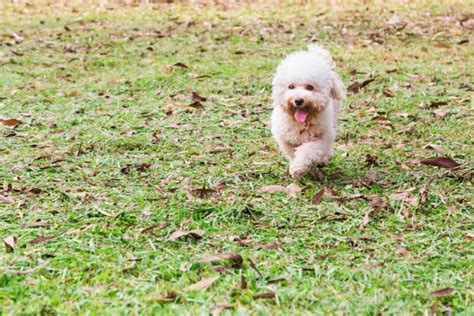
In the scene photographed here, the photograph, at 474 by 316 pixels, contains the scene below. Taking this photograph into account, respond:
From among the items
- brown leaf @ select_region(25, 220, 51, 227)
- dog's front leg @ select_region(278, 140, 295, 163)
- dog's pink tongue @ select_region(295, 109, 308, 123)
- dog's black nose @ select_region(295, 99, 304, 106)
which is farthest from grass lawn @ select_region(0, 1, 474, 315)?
dog's black nose @ select_region(295, 99, 304, 106)

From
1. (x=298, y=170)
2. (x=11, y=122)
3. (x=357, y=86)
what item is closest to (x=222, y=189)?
(x=298, y=170)

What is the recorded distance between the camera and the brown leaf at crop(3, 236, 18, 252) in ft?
11.8

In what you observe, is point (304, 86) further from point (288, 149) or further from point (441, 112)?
point (441, 112)

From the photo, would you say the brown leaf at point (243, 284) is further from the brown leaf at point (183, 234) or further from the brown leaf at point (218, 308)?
the brown leaf at point (183, 234)

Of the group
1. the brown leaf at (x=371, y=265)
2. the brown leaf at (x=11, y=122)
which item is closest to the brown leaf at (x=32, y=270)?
the brown leaf at (x=371, y=265)

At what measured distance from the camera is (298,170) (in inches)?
188

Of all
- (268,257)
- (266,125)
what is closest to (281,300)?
(268,257)

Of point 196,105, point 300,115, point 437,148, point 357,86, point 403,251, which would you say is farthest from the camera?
point 357,86

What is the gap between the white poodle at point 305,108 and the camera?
4.76m

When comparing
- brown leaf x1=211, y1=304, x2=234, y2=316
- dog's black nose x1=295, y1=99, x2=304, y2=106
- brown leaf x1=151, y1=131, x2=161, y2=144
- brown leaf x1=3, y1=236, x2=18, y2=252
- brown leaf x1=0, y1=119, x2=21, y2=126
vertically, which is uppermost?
dog's black nose x1=295, y1=99, x2=304, y2=106

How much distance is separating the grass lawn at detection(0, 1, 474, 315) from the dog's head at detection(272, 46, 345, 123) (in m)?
0.46

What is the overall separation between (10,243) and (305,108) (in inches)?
82.2

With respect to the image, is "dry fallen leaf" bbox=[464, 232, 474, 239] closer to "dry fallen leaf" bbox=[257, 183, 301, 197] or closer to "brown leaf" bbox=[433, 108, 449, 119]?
"dry fallen leaf" bbox=[257, 183, 301, 197]

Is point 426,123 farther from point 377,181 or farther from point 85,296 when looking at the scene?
point 85,296
